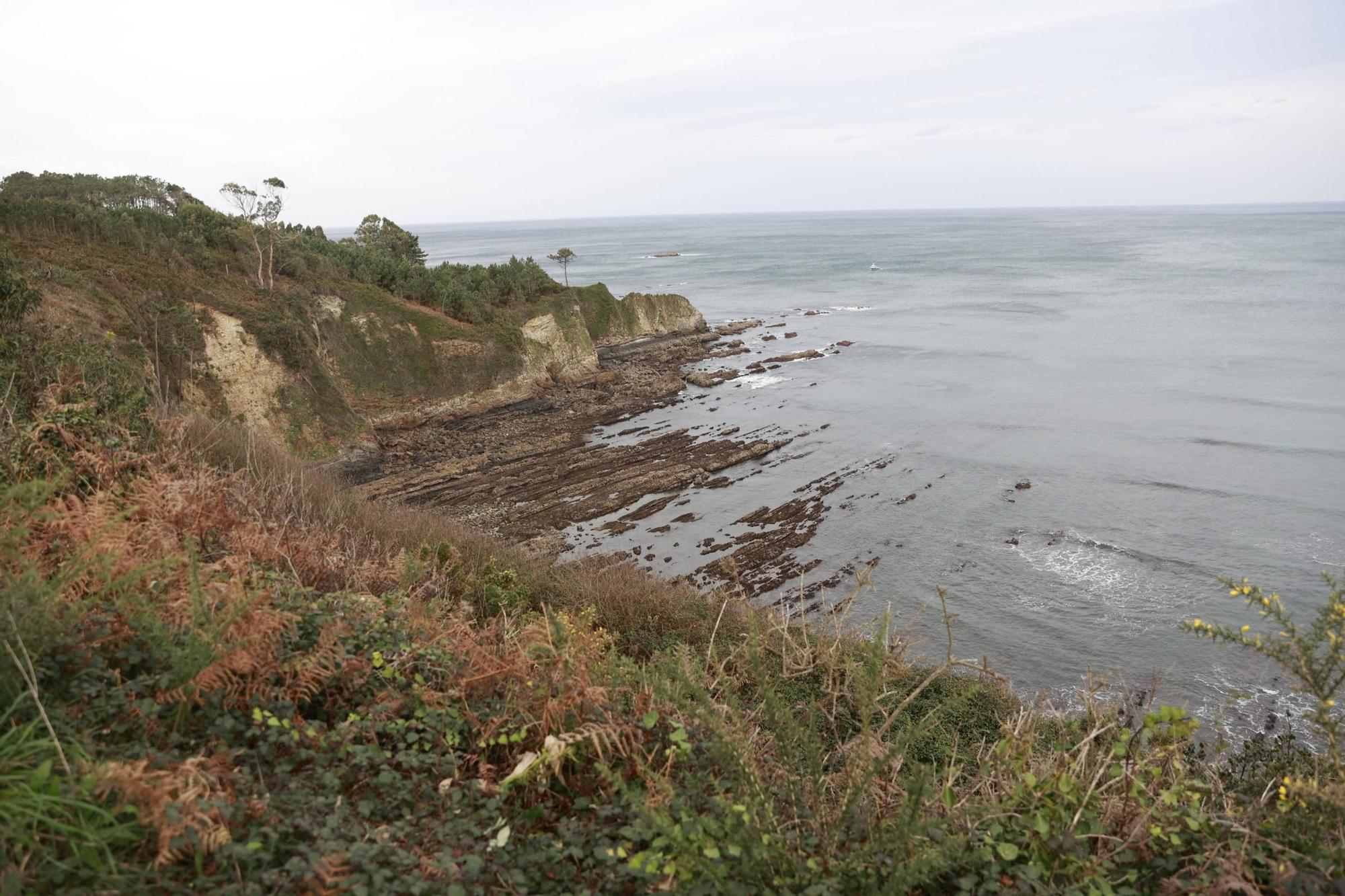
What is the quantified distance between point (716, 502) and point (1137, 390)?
96.9ft

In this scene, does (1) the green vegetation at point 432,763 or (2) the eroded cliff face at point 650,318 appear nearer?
(1) the green vegetation at point 432,763

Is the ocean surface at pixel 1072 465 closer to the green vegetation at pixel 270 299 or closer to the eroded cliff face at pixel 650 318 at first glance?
the eroded cliff face at pixel 650 318

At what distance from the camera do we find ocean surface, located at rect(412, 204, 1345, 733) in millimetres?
19312

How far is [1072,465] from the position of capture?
30953 mm

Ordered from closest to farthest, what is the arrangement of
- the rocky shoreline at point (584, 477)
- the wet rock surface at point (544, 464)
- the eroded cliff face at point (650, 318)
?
1. the rocky shoreline at point (584, 477)
2. the wet rock surface at point (544, 464)
3. the eroded cliff face at point (650, 318)

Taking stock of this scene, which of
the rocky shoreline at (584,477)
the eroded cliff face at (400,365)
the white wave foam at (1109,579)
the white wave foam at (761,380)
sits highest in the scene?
the eroded cliff face at (400,365)

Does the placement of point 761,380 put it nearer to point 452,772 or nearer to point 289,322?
point 289,322

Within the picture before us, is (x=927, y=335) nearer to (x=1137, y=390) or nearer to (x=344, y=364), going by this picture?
(x=1137, y=390)

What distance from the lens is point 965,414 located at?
3878 centimetres

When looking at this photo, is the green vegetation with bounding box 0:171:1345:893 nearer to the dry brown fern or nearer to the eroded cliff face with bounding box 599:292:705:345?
the dry brown fern

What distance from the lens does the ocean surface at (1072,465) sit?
19.3m

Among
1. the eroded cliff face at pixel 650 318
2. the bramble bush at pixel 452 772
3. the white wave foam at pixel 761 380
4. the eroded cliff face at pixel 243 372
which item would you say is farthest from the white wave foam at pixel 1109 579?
the eroded cliff face at pixel 650 318

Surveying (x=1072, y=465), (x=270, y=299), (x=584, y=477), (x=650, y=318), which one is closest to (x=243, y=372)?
(x=270, y=299)

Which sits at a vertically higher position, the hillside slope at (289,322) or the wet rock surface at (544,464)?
the hillside slope at (289,322)
